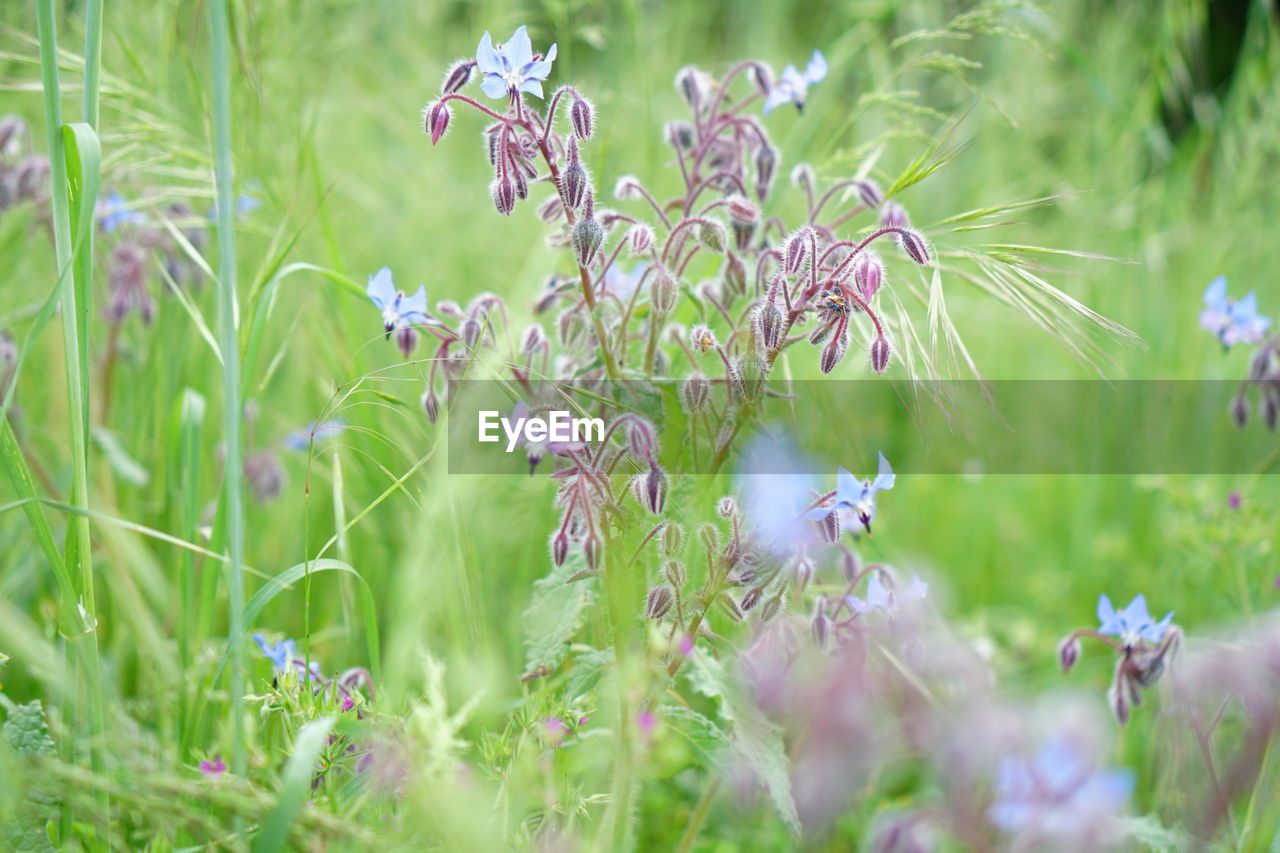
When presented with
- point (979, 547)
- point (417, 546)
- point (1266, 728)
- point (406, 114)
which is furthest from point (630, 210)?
point (1266, 728)

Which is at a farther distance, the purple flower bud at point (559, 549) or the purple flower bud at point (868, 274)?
the purple flower bud at point (559, 549)

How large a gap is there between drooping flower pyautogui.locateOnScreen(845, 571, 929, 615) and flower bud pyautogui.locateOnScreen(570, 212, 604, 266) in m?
0.56

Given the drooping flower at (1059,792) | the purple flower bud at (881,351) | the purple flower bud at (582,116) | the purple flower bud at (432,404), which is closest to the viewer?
the drooping flower at (1059,792)

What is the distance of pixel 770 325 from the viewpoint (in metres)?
1.12

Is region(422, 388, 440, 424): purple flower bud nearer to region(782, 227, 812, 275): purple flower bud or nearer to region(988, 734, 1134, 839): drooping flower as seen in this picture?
region(782, 227, 812, 275): purple flower bud

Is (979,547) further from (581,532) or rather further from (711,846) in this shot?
(581,532)

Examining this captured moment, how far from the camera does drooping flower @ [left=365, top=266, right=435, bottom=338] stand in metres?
1.29

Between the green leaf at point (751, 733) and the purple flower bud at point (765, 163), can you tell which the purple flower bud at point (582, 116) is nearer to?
the purple flower bud at point (765, 163)

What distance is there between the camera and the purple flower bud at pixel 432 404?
1321mm

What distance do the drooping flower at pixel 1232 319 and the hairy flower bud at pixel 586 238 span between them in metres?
1.18

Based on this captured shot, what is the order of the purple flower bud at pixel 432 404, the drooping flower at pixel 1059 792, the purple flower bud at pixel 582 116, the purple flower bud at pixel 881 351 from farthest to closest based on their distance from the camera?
1. the purple flower bud at pixel 432 404
2. the purple flower bud at pixel 582 116
3. the purple flower bud at pixel 881 351
4. the drooping flower at pixel 1059 792

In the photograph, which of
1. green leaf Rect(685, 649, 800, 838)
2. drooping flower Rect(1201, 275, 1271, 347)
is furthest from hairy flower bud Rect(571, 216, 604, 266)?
drooping flower Rect(1201, 275, 1271, 347)

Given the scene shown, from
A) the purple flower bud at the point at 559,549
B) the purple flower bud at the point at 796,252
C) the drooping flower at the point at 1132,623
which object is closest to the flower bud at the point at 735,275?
the purple flower bud at the point at 796,252
